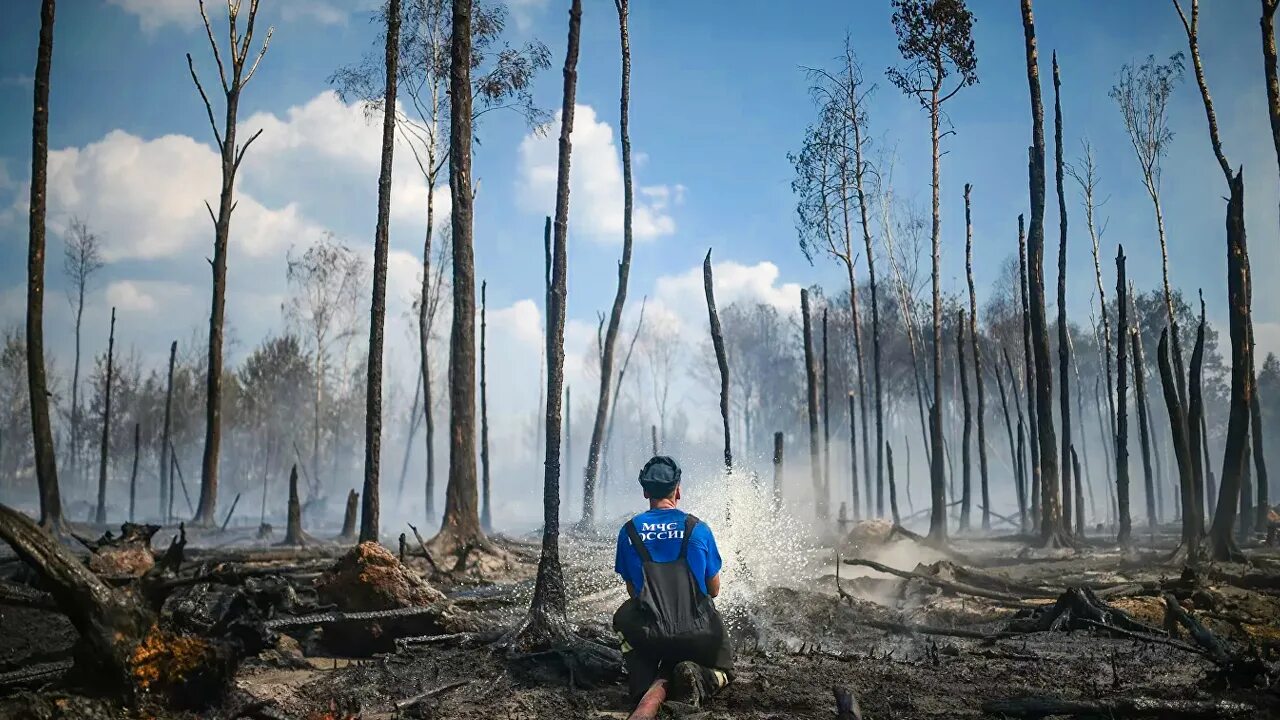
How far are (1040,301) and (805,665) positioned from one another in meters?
15.0

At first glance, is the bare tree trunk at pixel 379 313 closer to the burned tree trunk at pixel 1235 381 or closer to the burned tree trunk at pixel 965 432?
the burned tree trunk at pixel 1235 381

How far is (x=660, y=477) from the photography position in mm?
5777

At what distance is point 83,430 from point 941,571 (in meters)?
60.0

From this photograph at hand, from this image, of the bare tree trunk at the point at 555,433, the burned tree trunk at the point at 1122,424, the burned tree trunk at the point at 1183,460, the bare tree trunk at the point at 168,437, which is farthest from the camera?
the bare tree trunk at the point at 168,437

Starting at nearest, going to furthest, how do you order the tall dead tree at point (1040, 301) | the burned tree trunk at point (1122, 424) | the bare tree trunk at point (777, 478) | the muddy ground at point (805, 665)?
the muddy ground at point (805, 665)
the tall dead tree at point (1040, 301)
the burned tree trunk at point (1122, 424)
the bare tree trunk at point (777, 478)

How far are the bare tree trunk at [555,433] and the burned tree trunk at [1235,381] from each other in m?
10.8

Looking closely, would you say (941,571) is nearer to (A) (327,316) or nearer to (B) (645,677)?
(B) (645,677)

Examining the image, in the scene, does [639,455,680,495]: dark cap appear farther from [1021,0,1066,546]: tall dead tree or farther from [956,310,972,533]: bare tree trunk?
[956,310,972,533]: bare tree trunk

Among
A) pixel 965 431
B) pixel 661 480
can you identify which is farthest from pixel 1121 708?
pixel 965 431

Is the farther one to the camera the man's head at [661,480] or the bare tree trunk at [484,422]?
the bare tree trunk at [484,422]

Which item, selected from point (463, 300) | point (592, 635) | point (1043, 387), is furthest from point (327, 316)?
point (592, 635)

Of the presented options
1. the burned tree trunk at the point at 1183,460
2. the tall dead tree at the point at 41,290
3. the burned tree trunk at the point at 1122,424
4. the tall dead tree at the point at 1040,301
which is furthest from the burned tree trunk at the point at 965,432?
the tall dead tree at the point at 41,290

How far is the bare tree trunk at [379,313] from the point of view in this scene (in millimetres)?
14109

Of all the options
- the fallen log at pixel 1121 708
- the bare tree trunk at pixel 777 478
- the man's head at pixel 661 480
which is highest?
the man's head at pixel 661 480
